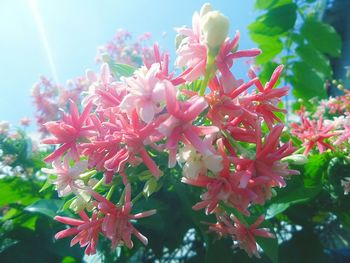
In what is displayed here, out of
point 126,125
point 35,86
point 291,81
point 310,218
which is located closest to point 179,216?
point 310,218

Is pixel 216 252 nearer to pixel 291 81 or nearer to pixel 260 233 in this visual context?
pixel 260 233

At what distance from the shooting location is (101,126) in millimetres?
416

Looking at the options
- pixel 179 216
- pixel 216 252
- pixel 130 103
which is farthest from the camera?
pixel 179 216

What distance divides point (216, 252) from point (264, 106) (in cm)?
30

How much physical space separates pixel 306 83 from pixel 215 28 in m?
1.01

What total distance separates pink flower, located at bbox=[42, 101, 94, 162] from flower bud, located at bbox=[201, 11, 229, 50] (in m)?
0.19

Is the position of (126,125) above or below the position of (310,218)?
above

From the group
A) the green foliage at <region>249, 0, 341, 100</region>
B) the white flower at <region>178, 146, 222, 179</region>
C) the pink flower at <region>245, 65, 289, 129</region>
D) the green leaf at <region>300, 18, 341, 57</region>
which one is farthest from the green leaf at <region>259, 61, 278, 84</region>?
the white flower at <region>178, 146, 222, 179</region>

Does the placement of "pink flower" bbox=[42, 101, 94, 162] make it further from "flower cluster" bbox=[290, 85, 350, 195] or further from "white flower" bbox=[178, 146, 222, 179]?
"flower cluster" bbox=[290, 85, 350, 195]

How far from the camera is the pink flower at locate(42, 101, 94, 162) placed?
0.42 metres

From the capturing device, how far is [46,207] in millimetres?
644

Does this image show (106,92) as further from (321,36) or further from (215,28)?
(321,36)

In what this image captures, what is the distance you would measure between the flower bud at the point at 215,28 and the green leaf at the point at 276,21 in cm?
92

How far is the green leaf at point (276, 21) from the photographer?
122cm
